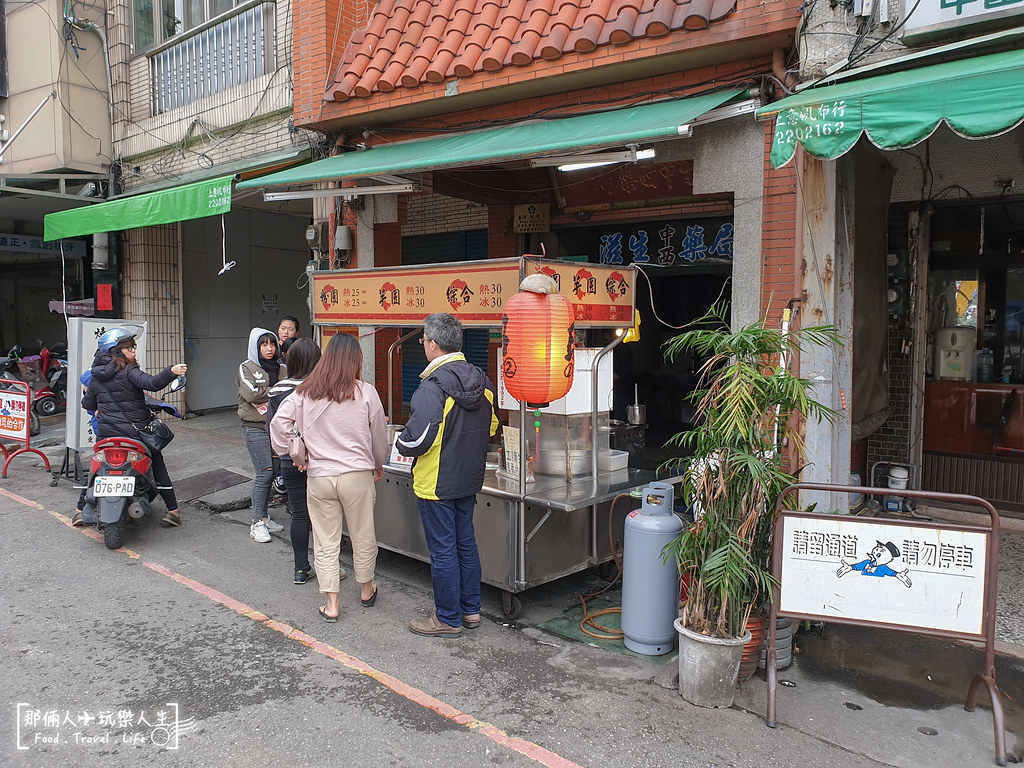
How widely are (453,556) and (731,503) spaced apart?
70.6 inches

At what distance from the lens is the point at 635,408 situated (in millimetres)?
6582

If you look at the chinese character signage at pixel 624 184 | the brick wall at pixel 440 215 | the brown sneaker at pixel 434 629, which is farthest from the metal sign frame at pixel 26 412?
the chinese character signage at pixel 624 184

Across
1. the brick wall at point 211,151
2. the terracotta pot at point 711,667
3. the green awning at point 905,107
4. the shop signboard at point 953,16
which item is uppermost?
the brick wall at point 211,151

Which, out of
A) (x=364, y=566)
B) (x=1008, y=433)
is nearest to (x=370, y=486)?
(x=364, y=566)

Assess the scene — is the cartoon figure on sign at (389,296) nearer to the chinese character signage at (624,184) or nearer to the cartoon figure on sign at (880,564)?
the chinese character signage at (624,184)

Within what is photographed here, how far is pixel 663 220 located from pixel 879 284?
276cm

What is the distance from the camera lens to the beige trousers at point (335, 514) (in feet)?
16.4

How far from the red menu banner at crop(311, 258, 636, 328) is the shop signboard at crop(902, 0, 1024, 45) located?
243 centimetres

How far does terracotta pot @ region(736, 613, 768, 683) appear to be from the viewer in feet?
13.6

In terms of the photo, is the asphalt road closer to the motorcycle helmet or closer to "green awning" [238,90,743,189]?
the motorcycle helmet

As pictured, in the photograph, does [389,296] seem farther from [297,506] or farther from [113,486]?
[113,486]

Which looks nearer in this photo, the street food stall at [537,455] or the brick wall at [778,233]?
the street food stall at [537,455]

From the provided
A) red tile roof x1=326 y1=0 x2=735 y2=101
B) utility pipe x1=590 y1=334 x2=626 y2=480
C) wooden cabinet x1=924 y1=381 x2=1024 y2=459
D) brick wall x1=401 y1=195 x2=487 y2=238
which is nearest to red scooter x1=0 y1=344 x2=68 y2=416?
brick wall x1=401 y1=195 x2=487 y2=238

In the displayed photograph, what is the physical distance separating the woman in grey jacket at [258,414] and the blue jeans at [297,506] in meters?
1.37
